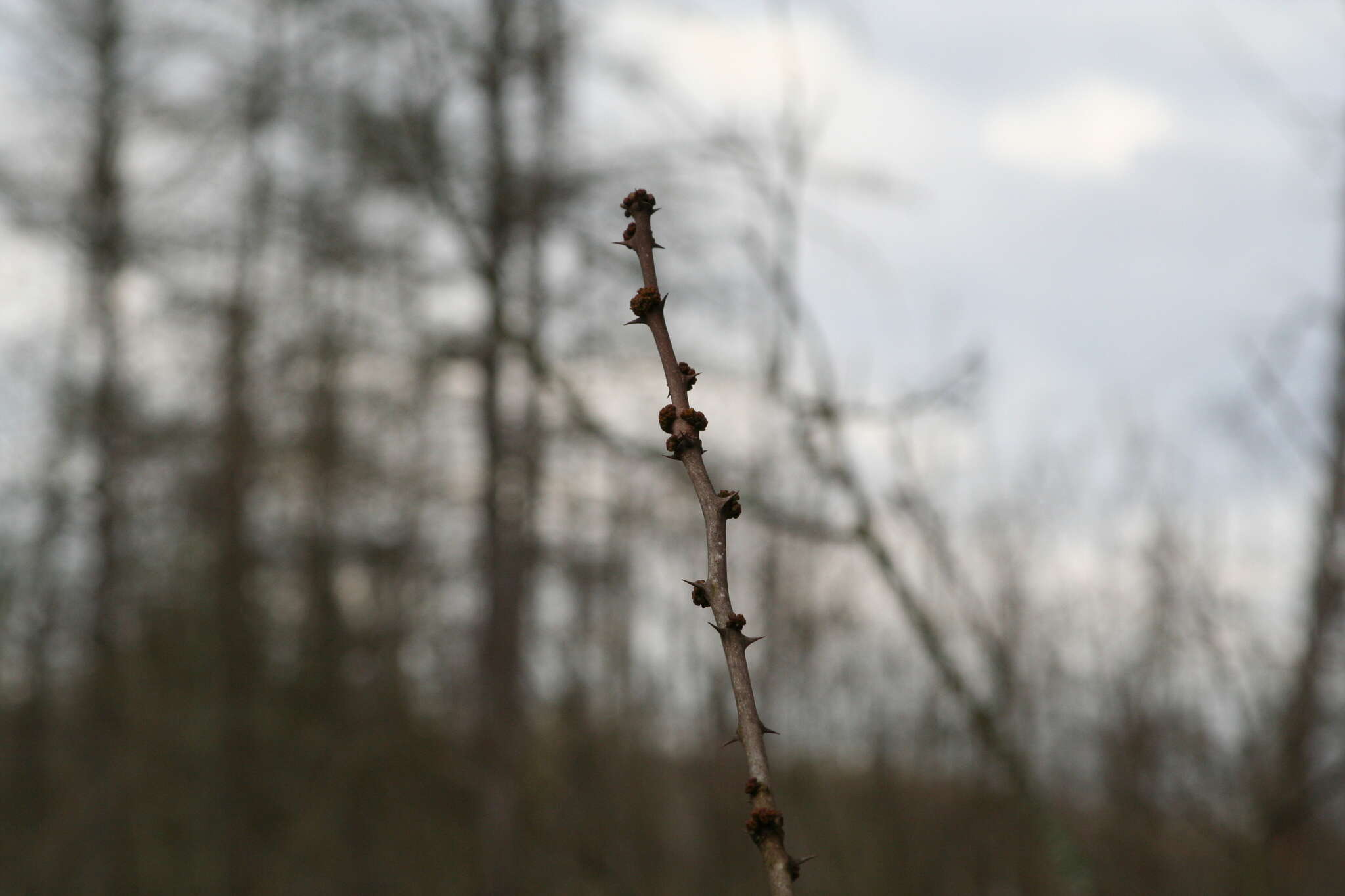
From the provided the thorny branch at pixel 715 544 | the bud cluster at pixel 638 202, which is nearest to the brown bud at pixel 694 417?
the thorny branch at pixel 715 544

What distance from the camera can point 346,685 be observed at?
28.8 ft

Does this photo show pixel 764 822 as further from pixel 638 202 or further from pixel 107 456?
pixel 107 456

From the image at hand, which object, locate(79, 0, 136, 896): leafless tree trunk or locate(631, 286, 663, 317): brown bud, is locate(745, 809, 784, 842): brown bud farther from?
locate(79, 0, 136, 896): leafless tree trunk

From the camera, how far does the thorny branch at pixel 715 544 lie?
67cm

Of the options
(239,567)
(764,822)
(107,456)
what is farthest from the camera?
(107,456)

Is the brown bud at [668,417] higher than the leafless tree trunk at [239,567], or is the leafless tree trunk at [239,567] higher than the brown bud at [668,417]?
the leafless tree trunk at [239,567]

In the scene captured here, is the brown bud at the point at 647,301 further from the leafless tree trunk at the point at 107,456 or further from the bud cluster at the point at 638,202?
the leafless tree trunk at the point at 107,456

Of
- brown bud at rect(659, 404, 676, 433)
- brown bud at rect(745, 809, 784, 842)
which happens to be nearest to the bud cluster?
brown bud at rect(659, 404, 676, 433)

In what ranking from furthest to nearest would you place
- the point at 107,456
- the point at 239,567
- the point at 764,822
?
the point at 107,456 < the point at 239,567 < the point at 764,822

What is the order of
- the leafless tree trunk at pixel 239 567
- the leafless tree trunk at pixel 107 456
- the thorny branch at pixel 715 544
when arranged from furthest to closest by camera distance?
the leafless tree trunk at pixel 239 567, the leafless tree trunk at pixel 107 456, the thorny branch at pixel 715 544

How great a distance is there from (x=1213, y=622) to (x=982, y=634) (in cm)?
74

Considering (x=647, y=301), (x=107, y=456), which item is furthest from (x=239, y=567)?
(x=647, y=301)

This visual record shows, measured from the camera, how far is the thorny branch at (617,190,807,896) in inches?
26.5

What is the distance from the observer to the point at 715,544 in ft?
2.42
